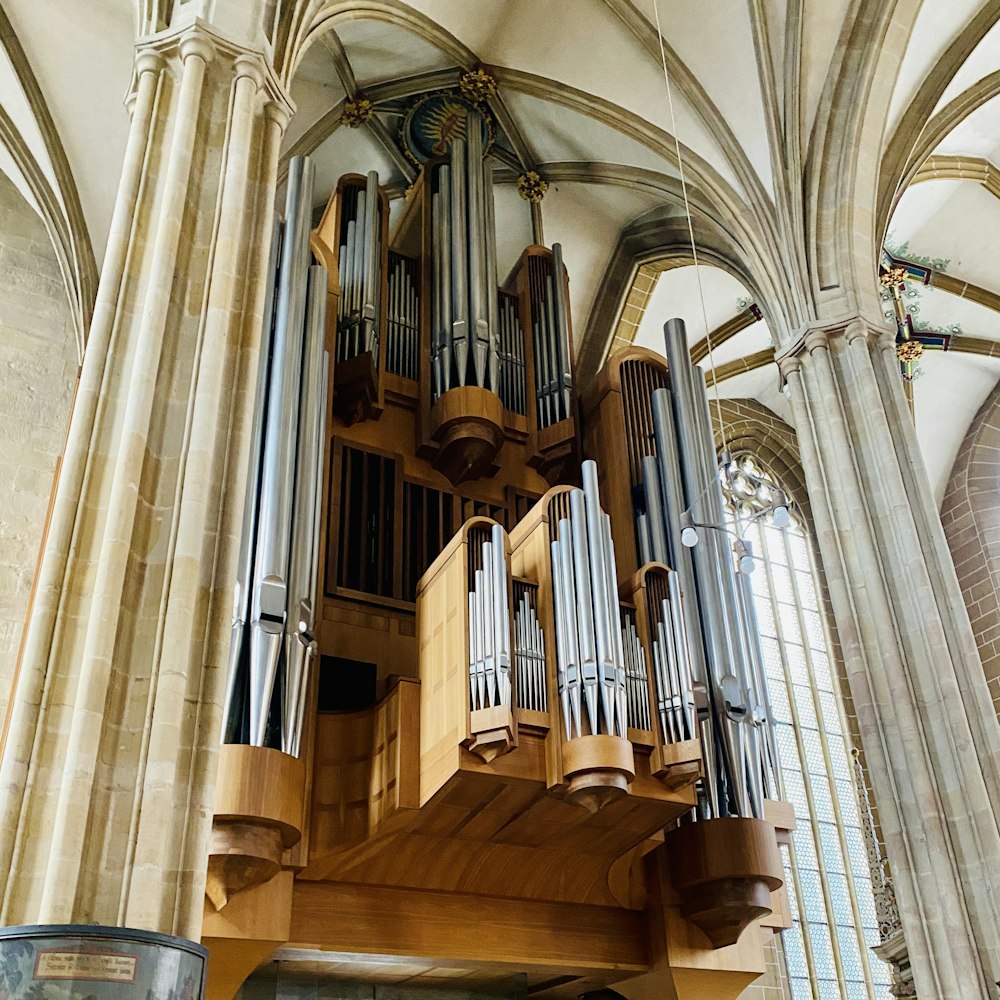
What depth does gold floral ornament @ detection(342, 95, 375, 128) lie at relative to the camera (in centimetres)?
1188

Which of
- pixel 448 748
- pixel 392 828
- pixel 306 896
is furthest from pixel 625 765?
pixel 306 896

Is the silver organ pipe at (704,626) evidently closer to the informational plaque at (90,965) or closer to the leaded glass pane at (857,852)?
the informational plaque at (90,965)

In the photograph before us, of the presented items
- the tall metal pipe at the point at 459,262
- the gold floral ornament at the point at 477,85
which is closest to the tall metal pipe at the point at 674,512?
the tall metal pipe at the point at 459,262

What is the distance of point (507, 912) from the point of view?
25.1ft

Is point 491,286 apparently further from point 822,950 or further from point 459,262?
point 822,950

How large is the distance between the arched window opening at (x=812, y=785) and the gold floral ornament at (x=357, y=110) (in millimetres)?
5154

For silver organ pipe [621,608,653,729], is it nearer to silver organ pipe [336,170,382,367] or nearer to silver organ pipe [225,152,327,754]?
silver organ pipe [225,152,327,754]

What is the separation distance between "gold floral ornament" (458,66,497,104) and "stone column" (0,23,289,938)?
550 cm

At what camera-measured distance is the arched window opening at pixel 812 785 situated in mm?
11367

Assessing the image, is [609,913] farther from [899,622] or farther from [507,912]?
[899,622]

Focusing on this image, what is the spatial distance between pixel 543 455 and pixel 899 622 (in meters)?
3.22

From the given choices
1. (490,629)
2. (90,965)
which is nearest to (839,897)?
(490,629)

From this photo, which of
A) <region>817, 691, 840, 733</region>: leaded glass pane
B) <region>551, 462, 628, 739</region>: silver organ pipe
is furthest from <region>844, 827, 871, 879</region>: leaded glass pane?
<region>551, 462, 628, 739</region>: silver organ pipe

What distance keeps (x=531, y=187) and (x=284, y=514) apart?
6598 millimetres
